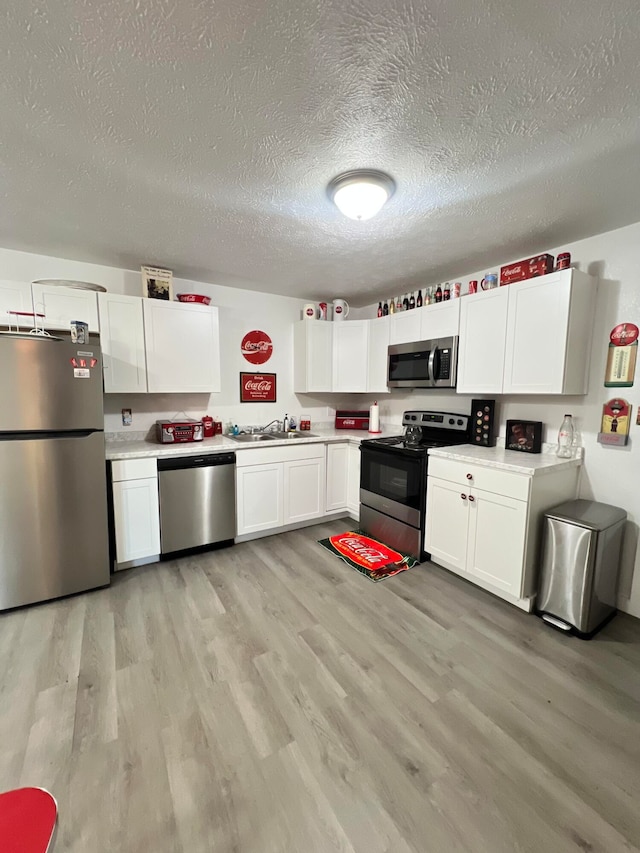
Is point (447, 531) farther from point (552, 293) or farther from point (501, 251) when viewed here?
point (501, 251)

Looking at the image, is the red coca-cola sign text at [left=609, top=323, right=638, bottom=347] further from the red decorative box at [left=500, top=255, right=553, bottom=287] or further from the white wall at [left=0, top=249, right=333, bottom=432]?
the white wall at [left=0, top=249, right=333, bottom=432]

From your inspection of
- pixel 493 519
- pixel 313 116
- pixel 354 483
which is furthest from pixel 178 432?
pixel 493 519

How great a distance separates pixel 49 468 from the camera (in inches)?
85.9

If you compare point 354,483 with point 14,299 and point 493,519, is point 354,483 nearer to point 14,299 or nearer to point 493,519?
point 493,519

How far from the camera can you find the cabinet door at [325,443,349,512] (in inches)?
139

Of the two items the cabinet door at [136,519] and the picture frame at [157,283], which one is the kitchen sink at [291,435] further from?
the picture frame at [157,283]

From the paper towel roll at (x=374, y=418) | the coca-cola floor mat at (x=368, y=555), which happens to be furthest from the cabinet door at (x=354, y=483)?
the paper towel roll at (x=374, y=418)

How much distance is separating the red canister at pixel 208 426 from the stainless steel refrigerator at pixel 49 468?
1105 millimetres

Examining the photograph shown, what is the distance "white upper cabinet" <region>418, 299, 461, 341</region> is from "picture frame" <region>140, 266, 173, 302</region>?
2207 mm

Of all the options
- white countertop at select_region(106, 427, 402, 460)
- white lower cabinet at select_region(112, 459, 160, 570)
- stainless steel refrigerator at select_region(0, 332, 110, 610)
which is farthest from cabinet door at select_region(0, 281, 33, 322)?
white lower cabinet at select_region(112, 459, 160, 570)

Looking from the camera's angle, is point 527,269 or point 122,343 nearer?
point 527,269

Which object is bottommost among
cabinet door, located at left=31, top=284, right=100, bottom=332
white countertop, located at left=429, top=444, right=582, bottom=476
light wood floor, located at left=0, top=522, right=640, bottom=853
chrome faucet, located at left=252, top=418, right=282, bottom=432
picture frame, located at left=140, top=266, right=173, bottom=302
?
light wood floor, located at left=0, top=522, right=640, bottom=853

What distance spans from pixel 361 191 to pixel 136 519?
2.62m

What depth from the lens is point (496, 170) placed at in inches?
63.9
